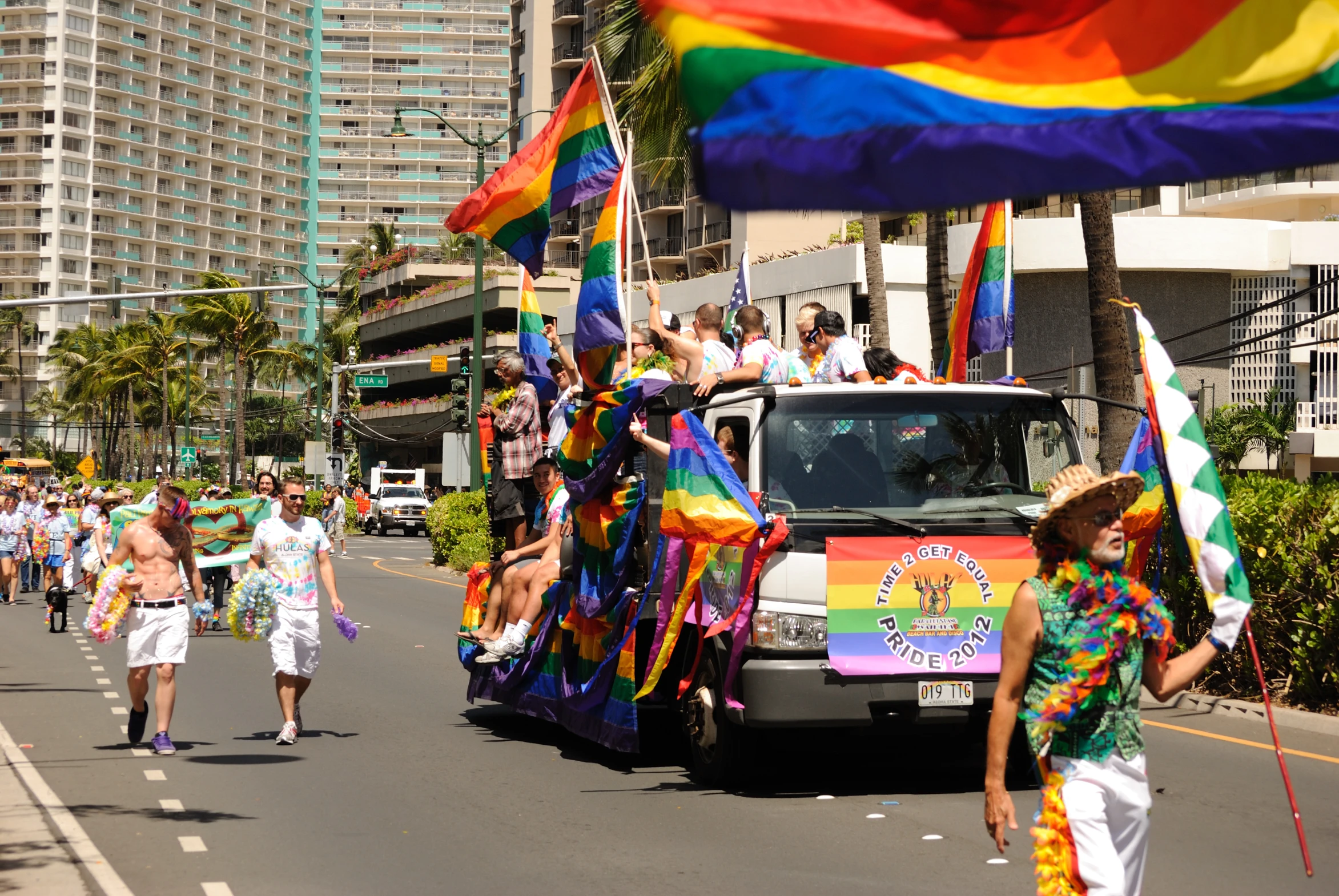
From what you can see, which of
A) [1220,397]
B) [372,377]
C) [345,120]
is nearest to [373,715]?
[1220,397]

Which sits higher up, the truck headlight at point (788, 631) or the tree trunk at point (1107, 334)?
the tree trunk at point (1107, 334)

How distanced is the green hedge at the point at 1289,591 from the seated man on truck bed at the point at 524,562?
4.74 meters

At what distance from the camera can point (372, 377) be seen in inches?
1949

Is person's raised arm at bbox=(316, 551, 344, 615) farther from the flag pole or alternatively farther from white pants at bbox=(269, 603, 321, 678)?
the flag pole

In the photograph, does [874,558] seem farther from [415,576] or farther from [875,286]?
[415,576]

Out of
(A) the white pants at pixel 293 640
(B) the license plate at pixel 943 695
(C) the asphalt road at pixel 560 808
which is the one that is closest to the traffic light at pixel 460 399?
(C) the asphalt road at pixel 560 808

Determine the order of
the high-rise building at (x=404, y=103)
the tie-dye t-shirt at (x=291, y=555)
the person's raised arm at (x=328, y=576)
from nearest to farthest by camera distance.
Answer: the tie-dye t-shirt at (x=291, y=555), the person's raised arm at (x=328, y=576), the high-rise building at (x=404, y=103)

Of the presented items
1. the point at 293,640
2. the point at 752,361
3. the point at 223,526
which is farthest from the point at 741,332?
the point at 223,526

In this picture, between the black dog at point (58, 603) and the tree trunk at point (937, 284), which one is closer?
the tree trunk at point (937, 284)

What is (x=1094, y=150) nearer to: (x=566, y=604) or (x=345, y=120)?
(x=566, y=604)

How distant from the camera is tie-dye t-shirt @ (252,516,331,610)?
1212cm

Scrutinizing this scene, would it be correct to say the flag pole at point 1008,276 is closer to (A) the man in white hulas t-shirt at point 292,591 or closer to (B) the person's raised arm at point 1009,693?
(A) the man in white hulas t-shirt at point 292,591

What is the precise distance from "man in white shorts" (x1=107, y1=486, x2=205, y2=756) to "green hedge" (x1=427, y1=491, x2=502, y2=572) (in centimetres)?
2123

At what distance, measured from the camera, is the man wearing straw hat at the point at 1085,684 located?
498cm
